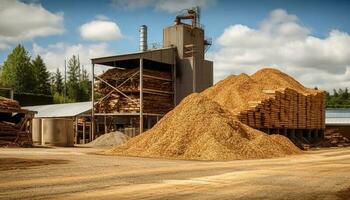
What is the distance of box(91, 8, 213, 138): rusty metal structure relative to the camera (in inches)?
1538

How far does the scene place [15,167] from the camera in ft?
52.0

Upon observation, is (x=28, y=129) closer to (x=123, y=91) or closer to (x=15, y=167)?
(x=123, y=91)

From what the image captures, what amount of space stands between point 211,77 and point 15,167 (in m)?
29.3

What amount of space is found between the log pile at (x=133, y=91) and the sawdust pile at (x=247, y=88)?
482cm

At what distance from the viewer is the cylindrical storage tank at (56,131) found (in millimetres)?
34969

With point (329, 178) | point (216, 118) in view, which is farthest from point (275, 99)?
point (329, 178)

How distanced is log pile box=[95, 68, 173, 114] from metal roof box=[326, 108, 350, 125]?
21663 mm

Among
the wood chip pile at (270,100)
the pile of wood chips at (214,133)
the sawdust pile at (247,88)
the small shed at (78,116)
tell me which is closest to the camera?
the pile of wood chips at (214,133)

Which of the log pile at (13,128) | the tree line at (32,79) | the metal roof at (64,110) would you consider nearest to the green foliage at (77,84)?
the tree line at (32,79)

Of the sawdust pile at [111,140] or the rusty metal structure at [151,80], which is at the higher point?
the rusty metal structure at [151,80]

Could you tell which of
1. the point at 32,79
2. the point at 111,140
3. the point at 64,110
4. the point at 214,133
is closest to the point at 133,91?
the point at 111,140

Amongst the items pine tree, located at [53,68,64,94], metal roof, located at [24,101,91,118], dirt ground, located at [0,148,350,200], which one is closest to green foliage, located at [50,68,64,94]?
pine tree, located at [53,68,64,94]

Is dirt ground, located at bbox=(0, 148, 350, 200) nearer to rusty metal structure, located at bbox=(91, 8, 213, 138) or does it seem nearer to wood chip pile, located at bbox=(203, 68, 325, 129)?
wood chip pile, located at bbox=(203, 68, 325, 129)

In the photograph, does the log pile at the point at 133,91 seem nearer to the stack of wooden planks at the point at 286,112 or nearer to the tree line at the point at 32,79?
the stack of wooden planks at the point at 286,112
